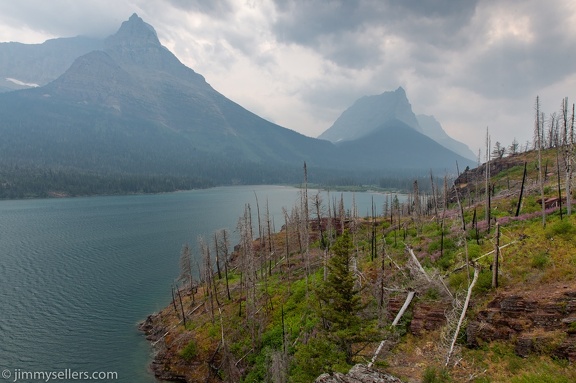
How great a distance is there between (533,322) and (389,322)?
1089 cm

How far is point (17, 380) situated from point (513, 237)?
57947 millimetres

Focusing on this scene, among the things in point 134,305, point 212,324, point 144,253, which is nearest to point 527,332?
point 212,324

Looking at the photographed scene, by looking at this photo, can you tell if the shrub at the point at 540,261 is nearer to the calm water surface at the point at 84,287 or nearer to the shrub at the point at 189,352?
the shrub at the point at 189,352

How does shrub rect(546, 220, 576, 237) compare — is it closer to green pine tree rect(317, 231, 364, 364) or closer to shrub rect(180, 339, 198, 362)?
green pine tree rect(317, 231, 364, 364)

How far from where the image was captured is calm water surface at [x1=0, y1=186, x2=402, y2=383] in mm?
44969

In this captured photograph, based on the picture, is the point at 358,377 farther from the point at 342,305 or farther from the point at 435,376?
the point at 342,305

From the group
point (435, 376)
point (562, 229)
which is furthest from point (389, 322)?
point (562, 229)

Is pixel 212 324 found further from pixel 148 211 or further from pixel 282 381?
pixel 148 211

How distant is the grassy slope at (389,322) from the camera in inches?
810

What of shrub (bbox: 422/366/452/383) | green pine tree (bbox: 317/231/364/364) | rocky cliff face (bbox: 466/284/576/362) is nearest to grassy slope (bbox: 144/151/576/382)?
shrub (bbox: 422/366/452/383)

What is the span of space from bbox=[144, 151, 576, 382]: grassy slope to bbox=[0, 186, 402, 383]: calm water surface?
7.71 m

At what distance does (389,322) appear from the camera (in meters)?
29.3

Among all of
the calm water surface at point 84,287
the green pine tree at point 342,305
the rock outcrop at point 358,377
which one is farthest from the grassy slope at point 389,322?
the calm water surface at point 84,287

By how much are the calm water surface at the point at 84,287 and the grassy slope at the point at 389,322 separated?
304 inches
